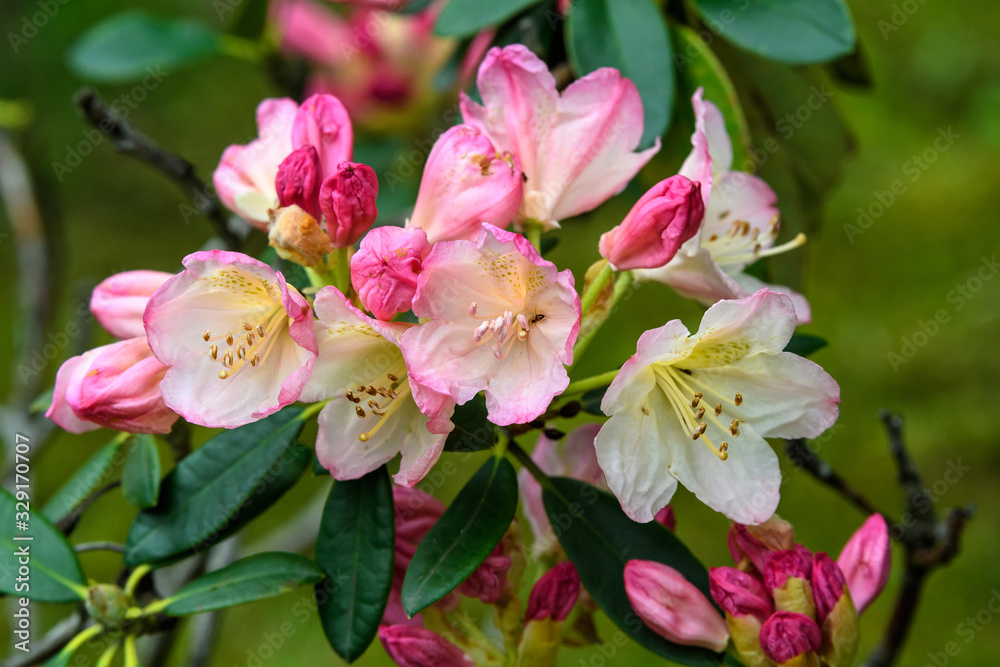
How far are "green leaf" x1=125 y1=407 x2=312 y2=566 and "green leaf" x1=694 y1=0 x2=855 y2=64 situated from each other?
630 millimetres

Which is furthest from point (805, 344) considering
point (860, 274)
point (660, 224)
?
point (860, 274)

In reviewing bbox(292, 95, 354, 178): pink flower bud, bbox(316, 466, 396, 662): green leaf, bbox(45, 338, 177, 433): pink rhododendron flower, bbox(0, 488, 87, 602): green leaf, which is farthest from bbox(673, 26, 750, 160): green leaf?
bbox(0, 488, 87, 602): green leaf

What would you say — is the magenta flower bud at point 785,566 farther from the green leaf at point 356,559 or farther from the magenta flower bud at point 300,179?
the magenta flower bud at point 300,179

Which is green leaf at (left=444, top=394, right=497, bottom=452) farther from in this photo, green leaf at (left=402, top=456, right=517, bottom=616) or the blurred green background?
the blurred green background

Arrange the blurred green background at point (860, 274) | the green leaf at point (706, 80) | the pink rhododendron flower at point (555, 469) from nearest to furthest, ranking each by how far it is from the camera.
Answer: the pink rhododendron flower at point (555, 469), the green leaf at point (706, 80), the blurred green background at point (860, 274)

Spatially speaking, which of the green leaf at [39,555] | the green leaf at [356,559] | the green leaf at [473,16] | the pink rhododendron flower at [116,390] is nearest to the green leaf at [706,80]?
the green leaf at [473,16]

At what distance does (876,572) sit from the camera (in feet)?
2.28

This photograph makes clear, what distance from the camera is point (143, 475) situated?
769mm

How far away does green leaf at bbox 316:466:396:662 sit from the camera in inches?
27.1

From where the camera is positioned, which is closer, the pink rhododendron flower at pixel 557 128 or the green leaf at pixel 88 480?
the pink rhododendron flower at pixel 557 128

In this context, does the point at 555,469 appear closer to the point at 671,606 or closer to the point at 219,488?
the point at 671,606

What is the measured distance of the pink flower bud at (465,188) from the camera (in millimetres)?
680

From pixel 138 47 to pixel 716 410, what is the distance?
4.00ft

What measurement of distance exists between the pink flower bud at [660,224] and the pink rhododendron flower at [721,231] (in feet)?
0.16
